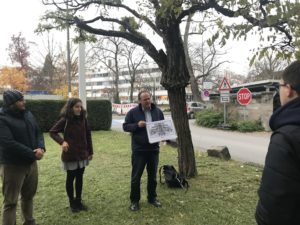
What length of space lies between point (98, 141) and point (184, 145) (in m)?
8.08

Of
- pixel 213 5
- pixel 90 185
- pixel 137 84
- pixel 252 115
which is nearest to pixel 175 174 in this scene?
pixel 90 185

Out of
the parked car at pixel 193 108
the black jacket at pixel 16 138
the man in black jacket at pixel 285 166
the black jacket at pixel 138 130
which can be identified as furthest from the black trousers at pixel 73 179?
the parked car at pixel 193 108

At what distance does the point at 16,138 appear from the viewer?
4418mm

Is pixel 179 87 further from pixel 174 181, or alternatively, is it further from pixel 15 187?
pixel 15 187

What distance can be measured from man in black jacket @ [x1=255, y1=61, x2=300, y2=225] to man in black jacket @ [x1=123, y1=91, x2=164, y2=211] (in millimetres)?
3591

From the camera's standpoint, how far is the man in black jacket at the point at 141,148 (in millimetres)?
5648

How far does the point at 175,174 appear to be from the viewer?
22.4ft

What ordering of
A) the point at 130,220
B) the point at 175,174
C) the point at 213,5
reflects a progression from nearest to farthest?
the point at 130,220 → the point at 213,5 → the point at 175,174

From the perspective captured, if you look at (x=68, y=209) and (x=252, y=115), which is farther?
(x=252, y=115)

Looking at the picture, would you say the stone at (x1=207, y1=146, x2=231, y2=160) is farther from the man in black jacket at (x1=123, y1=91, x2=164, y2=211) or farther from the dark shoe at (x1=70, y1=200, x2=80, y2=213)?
the dark shoe at (x1=70, y1=200, x2=80, y2=213)

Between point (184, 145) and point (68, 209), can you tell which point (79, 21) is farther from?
point (68, 209)

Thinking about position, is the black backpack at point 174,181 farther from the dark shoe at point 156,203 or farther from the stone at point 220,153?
the stone at point 220,153

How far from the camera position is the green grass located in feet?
17.4

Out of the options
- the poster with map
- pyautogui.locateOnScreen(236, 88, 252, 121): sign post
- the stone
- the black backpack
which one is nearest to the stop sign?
pyautogui.locateOnScreen(236, 88, 252, 121): sign post
